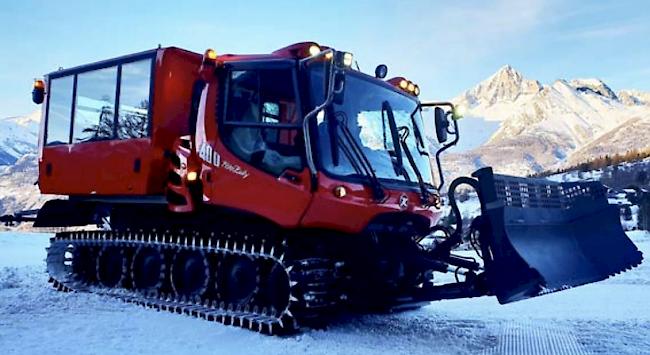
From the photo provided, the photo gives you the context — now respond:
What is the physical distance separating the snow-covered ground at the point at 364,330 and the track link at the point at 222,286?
0.55 feet

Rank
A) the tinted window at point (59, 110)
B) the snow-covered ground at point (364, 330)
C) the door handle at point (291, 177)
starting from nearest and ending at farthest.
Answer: the snow-covered ground at point (364, 330) → the door handle at point (291, 177) → the tinted window at point (59, 110)

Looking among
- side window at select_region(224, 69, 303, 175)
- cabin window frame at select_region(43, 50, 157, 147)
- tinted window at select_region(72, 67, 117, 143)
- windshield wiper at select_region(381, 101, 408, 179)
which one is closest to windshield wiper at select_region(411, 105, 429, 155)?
windshield wiper at select_region(381, 101, 408, 179)

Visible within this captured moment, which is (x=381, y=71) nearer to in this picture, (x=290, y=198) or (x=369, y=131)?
(x=369, y=131)

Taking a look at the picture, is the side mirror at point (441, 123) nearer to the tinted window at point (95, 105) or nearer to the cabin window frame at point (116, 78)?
the cabin window frame at point (116, 78)

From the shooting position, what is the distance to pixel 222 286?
23.5 feet

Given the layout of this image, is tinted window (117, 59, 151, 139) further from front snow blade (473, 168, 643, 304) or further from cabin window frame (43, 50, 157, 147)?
front snow blade (473, 168, 643, 304)

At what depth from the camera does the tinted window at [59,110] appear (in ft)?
29.3

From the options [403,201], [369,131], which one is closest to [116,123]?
[369,131]

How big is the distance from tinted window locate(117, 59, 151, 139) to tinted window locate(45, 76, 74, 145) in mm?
1222

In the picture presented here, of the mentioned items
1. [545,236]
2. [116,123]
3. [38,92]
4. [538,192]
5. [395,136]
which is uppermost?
[38,92]

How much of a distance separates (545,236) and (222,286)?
140 inches

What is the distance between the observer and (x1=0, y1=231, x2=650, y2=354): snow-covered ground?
18.2 ft

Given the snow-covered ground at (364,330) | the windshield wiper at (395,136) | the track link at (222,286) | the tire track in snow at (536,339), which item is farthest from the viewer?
the windshield wiper at (395,136)

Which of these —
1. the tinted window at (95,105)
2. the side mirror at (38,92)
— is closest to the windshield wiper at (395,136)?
the tinted window at (95,105)
